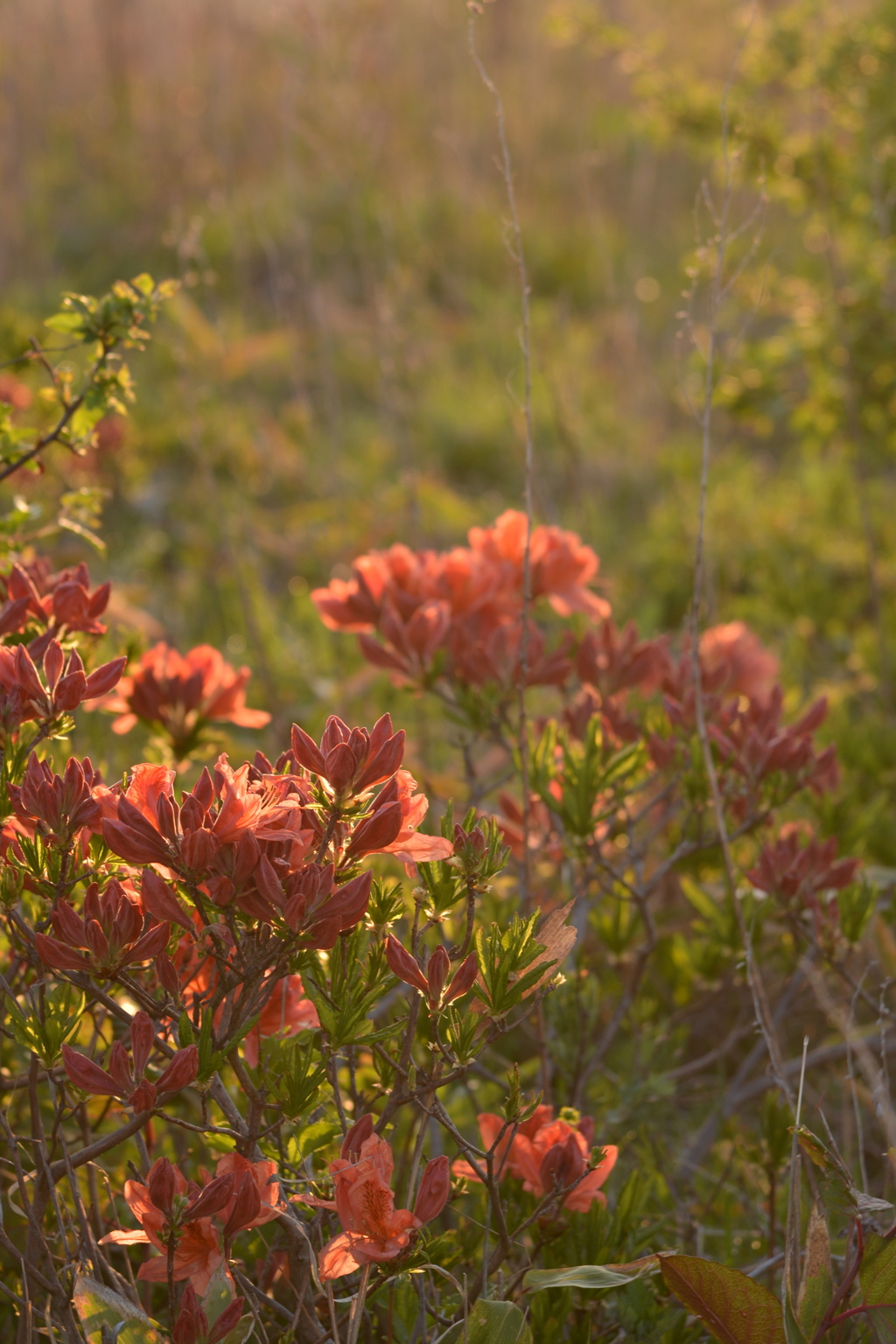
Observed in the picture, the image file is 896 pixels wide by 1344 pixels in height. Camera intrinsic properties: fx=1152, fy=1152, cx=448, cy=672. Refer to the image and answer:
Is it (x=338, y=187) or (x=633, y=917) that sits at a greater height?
(x=338, y=187)

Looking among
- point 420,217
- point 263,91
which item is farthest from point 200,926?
point 263,91

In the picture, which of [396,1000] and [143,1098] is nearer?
[143,1098]

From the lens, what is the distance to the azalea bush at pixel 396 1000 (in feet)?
3.14

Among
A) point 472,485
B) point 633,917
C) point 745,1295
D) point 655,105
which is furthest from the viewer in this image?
point 472,485

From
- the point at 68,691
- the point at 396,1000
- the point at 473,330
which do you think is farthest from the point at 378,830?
the point at 473,330

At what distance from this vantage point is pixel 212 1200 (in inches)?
35.9

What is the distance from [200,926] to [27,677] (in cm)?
29

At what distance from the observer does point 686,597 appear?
3715 millimetres

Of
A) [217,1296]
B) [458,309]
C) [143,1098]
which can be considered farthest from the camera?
[458,309]

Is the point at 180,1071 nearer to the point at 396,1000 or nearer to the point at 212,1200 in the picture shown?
the point at 212,1200

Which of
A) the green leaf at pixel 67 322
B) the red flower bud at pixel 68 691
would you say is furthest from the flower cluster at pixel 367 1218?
the green leaf at pixel 67 322

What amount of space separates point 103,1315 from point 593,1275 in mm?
430

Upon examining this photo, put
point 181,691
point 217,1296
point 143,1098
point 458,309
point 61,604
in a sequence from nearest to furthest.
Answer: point 143,1098
point 217,1296
point 61,604
point 181,691
point 458,309

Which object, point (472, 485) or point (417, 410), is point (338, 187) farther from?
point (472, 485)
